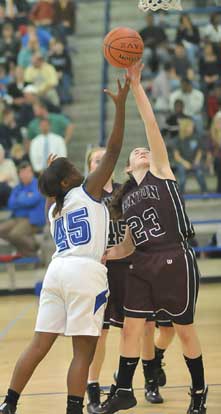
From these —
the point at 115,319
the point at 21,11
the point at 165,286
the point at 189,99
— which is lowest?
the point at 115,319

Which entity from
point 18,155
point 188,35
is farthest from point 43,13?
point 18,155

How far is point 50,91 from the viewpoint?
14.6 m

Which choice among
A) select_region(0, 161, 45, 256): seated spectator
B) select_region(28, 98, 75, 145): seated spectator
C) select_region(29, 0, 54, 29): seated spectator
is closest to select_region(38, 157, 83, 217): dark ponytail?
select_region(0, 161, 45, 256): seated spectator

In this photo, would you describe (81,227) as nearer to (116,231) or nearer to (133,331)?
(133,331)

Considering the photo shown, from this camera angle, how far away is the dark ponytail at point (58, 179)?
16.6ft

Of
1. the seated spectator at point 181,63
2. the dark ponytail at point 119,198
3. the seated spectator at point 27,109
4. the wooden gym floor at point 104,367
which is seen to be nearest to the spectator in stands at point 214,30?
the seated spectator at point 181,63

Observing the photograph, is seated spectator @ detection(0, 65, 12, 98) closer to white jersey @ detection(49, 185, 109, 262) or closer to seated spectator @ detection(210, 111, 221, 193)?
seated spectator @ detection(210, 111, 221, 193)

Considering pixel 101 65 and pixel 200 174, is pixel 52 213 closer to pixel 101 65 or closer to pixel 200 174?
pixel 200 174

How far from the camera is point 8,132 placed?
13.9m

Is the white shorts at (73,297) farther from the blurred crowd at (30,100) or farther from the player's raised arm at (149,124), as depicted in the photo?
the blurred crowd at (30,100)

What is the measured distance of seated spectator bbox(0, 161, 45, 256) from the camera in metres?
11.9

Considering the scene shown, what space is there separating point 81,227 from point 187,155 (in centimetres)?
820

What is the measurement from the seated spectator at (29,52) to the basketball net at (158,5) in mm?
8693

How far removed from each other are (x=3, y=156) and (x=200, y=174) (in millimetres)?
2941
